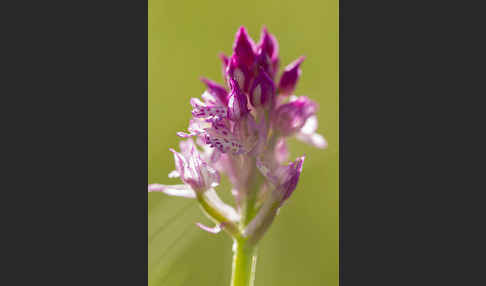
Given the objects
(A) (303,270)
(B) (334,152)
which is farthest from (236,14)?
(A) (303,270)

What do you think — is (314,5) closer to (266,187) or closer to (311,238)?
(311,238)

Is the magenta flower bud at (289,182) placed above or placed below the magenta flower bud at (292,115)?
below

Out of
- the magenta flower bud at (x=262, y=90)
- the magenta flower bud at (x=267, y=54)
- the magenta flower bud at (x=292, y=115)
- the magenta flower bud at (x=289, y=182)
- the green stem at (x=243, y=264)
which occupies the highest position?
the magenta flower bud at (x=267, y=54)

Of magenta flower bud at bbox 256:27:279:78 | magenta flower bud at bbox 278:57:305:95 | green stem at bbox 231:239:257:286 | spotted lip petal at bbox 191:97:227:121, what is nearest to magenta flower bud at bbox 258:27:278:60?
magenta flower bud at bbox 256:27:279:78

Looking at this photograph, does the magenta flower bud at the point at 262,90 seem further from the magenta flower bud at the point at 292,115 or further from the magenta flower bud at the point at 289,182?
the magenta flower bud at the point at 289,182

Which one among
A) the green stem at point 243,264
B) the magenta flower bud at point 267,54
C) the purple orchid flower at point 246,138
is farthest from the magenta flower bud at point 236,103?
the green stem at point 243,264

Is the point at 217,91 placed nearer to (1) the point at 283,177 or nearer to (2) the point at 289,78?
(2) the point at 289,78

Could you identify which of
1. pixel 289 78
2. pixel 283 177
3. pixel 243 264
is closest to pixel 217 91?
pixel 289 78
